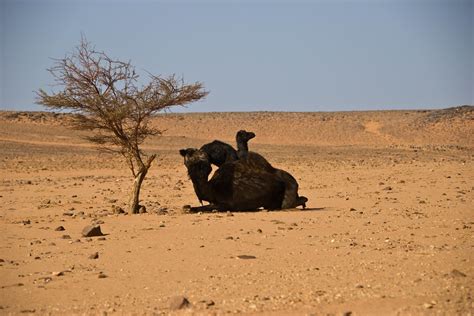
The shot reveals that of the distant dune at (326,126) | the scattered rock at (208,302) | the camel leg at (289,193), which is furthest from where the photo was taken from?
the distant dune at (326,126)

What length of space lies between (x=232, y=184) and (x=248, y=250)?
4.77 m

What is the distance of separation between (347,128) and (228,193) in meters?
55.1

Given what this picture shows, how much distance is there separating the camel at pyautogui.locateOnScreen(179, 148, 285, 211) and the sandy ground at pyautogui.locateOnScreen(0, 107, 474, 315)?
671mm

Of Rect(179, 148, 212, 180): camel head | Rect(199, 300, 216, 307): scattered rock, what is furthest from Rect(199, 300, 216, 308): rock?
Rect(179, 148, 212, 180): camel head

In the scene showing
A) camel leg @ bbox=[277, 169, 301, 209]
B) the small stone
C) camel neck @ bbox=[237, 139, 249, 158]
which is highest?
camel neck @ bbox=[237, 139, 249, 158]

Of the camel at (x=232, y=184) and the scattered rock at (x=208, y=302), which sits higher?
the camel at (x=232, y=184)

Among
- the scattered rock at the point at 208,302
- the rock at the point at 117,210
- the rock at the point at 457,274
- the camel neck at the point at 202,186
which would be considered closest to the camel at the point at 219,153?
the camel neck at the point at 202,186

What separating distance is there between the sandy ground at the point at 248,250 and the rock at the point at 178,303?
0.08 m

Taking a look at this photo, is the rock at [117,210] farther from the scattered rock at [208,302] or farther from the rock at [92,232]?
the scattered rock at [208,302]

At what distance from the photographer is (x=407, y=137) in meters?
63.8

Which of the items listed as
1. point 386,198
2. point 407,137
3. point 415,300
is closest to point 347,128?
point 407,137

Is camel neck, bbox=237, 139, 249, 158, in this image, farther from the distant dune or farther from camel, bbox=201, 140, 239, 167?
the distant dune

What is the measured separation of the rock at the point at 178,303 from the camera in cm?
756

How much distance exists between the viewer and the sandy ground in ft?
25.8
